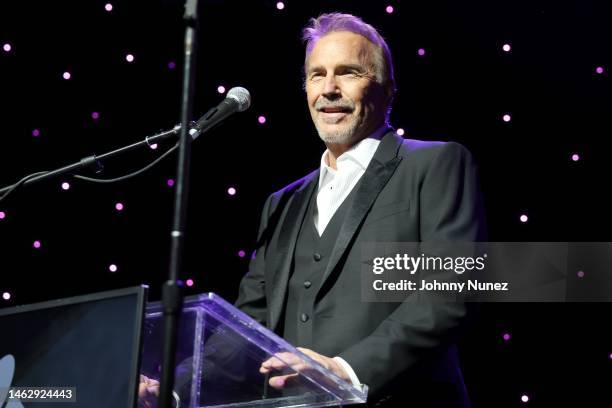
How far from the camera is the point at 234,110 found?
1794 millimetres

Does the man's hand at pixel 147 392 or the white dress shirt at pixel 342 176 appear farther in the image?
the white dress shirt at pixel 342 176

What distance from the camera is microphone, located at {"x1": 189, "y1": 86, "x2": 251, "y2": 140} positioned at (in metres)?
1.71

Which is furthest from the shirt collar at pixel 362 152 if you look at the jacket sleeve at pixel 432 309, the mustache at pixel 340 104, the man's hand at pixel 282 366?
the man's hand at pixel 282 366

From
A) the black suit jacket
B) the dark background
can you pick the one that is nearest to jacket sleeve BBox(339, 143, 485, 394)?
the black suit jacket

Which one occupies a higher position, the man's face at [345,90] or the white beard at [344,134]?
the man's face at [345,90]

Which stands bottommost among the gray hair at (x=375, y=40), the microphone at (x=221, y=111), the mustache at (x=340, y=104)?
the microphone at (x=221, y=111)

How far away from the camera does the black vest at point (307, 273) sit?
1.92 metres

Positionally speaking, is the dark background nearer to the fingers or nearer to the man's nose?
the man's nose

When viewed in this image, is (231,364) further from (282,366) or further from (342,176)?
(342,176)

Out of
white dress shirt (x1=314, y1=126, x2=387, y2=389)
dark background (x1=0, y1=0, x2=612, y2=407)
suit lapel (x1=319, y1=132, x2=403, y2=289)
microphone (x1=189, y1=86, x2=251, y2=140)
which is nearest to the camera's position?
microphone (x1=189, y1=86, x2=251, y2=140)

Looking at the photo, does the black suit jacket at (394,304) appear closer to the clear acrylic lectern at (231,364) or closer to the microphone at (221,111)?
the clear acrylic lectern at (231,364)

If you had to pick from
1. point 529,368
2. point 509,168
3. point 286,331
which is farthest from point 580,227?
point 286,331

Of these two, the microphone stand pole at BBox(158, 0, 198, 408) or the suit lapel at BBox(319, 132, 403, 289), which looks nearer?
the microphone stand pole at BBox(158, 0, 198, 408)

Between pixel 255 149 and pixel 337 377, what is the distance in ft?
5.48
